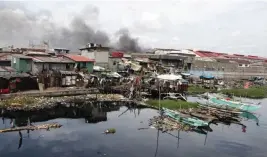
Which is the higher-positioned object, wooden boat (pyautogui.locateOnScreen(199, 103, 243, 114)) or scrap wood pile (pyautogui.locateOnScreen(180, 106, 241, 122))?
wooden boat (pyautogui.locateOnScreen(199, 103, 243, 114))

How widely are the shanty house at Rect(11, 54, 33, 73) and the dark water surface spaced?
1400 cm

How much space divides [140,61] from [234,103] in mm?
23566

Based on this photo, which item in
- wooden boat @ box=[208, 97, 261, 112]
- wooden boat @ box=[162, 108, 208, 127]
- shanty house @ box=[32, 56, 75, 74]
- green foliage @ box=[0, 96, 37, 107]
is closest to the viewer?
wooden boat @ box=[162, 108, 208, 127]

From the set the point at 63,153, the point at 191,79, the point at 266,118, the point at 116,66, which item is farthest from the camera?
the point at 191,79

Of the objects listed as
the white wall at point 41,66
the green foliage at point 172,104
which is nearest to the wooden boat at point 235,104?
the green foliage at point 172,104

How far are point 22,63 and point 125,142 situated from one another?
22.9 m

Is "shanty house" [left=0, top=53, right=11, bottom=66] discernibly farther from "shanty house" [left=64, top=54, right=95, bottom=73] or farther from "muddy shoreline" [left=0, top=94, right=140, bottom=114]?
"muddy shoreline" [left=0, top=94, right=140, bottom=114]

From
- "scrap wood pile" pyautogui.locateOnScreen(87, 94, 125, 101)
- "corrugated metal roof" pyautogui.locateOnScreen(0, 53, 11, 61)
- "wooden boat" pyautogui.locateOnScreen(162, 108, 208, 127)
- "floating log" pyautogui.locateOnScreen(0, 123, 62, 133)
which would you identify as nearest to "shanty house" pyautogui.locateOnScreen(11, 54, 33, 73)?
"corrugated metal roof" pyautogui.locateOnScreen(0, 53, 11, 61)

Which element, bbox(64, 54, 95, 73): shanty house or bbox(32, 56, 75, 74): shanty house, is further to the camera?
bbox(64, 54, 95, 73): shanty house

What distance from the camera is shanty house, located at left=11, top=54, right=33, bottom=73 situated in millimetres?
34625

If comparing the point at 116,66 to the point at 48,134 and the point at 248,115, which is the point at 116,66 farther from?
the point at 48,134

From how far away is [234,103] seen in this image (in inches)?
1161

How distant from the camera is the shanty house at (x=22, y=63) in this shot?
34.6 metres

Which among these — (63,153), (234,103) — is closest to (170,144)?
(63,153)
